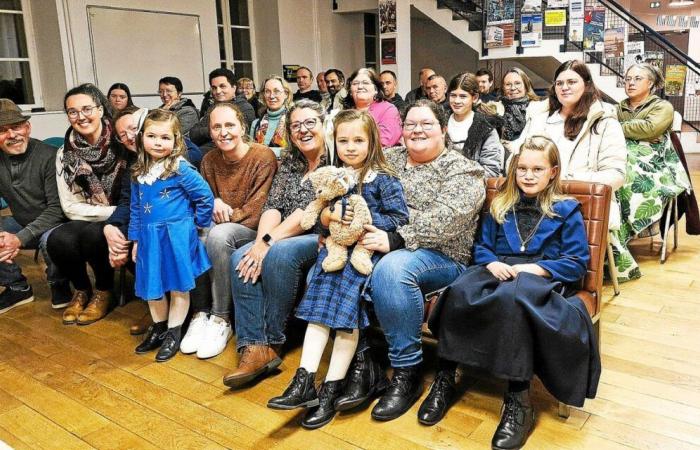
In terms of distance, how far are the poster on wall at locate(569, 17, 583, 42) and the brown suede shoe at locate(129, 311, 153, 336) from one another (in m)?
5.94

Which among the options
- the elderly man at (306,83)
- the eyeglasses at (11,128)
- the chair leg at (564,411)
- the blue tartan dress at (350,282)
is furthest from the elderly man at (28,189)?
the elderly man at (306,83)

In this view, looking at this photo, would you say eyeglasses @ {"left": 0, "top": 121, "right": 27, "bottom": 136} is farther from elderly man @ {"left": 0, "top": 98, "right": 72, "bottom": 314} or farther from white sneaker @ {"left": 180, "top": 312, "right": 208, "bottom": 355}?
→ white sneaker @ {"left": 180, "top": 312, "right": 208, "bottom": 355}

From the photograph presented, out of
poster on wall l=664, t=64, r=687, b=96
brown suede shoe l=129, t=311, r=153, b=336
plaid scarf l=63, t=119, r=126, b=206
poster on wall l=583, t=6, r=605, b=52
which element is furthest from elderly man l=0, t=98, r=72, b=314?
poster on wall l=664, t=64, r=687, b=96

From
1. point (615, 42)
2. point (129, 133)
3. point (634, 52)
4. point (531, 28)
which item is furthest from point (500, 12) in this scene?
point (129, 133)

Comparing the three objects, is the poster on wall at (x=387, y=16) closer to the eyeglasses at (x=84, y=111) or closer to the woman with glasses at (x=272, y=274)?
the eyeglasses at (x=84, y=111)

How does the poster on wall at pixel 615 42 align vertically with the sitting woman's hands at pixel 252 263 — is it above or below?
above

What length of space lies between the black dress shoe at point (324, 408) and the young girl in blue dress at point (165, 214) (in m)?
0.85

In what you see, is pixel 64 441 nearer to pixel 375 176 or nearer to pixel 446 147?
pixel 375 176

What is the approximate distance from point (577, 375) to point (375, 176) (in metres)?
0.99

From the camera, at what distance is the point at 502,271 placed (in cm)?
203

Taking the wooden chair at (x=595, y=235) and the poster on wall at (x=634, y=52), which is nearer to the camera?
the wooden chair at (x=595, y=235)

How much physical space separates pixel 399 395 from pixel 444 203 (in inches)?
28.2

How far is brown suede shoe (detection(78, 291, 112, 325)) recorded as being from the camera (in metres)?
3.06

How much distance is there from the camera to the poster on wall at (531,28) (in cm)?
692
